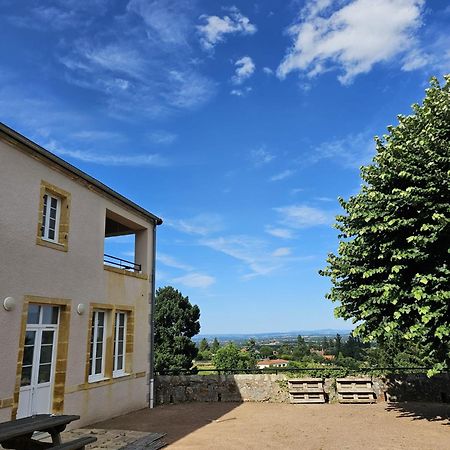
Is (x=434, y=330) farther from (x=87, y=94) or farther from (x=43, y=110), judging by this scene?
(x=87, y=94)

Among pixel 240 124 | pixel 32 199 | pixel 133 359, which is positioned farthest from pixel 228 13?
pixel 133 359

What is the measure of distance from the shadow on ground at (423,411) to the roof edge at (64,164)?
8439 millimetres

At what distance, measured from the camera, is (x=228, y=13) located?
8.05 meters

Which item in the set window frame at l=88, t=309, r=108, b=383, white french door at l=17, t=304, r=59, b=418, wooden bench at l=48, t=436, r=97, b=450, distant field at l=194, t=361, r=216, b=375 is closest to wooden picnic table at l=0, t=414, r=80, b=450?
wooden bench at l=48, t=436, r=97, b=450

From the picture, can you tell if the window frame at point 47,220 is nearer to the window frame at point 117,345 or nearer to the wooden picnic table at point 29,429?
the window frame at point 117,345

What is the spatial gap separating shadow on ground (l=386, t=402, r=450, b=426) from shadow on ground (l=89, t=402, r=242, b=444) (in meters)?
4.07

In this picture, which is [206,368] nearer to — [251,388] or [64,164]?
[251,388]

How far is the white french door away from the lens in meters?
7.20

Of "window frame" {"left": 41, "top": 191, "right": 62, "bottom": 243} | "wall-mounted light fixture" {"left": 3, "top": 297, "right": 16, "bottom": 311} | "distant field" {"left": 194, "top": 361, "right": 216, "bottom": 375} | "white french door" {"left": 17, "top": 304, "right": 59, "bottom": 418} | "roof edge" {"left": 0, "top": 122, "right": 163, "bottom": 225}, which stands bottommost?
"distant field" {"left": 194, "top": 361, "right": 216, "bottom": 375}

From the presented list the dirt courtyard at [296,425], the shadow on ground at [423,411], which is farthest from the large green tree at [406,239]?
the shadow on ground at [423,411]

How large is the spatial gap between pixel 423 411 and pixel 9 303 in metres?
9.22

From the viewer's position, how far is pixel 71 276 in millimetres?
8383

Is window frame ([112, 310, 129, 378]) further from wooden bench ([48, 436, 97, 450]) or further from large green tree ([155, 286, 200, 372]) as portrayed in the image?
large green tree ([155, 286, 200, 372])

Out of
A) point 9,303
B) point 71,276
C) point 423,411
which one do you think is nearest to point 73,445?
point 9,303
